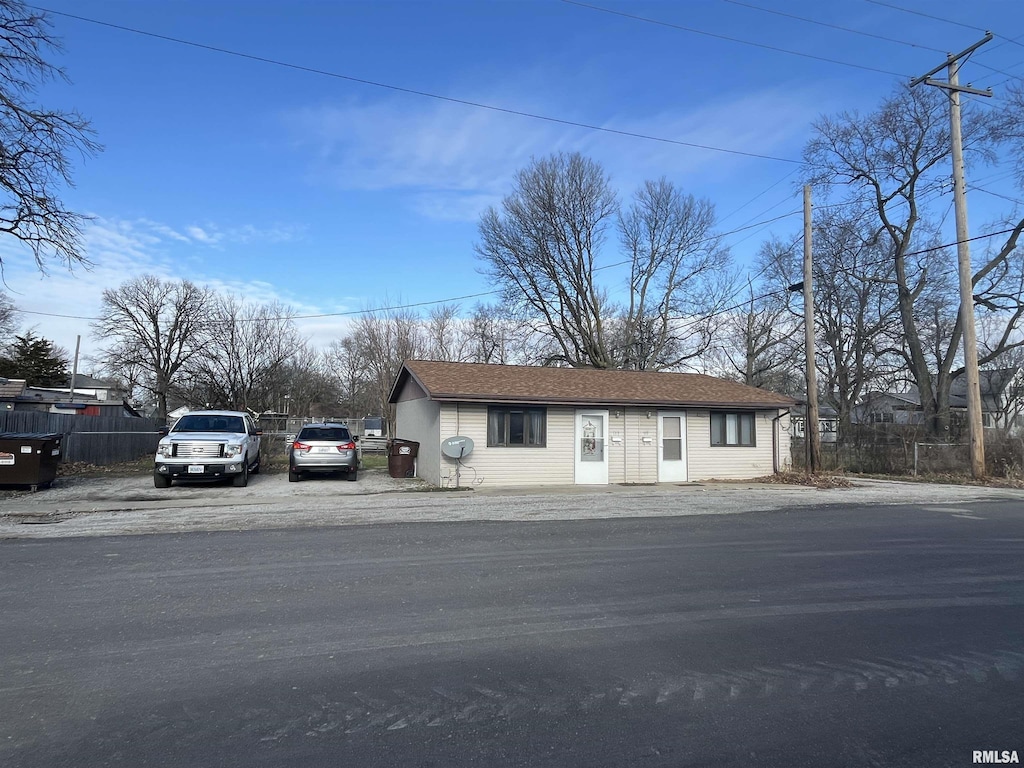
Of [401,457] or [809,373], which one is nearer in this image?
[401,457]

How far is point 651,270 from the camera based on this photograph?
38.0 meters

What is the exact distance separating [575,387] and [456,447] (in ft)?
14.5

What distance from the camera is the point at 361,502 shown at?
1380 cm

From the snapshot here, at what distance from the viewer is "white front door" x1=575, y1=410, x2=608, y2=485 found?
18.5 metres

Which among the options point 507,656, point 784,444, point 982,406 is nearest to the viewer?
point 507,656

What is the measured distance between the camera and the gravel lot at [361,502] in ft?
36.3

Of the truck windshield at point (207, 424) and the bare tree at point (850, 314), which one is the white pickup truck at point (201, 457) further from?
the bare tree at point (850, 314)

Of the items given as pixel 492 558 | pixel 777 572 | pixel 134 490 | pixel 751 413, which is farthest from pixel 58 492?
pixel 751 413

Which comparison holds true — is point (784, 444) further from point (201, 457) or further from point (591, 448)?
point (201, 457)

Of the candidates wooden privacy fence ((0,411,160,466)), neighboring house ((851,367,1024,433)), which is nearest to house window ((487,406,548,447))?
wooden privacy fence ((0,411,160,466))

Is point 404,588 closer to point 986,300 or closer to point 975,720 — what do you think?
point 975,720

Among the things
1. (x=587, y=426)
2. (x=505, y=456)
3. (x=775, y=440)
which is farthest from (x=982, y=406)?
(x=505, y=456)

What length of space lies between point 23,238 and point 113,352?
36567 millimetres

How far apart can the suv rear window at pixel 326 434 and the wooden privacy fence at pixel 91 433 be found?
27.3ft
